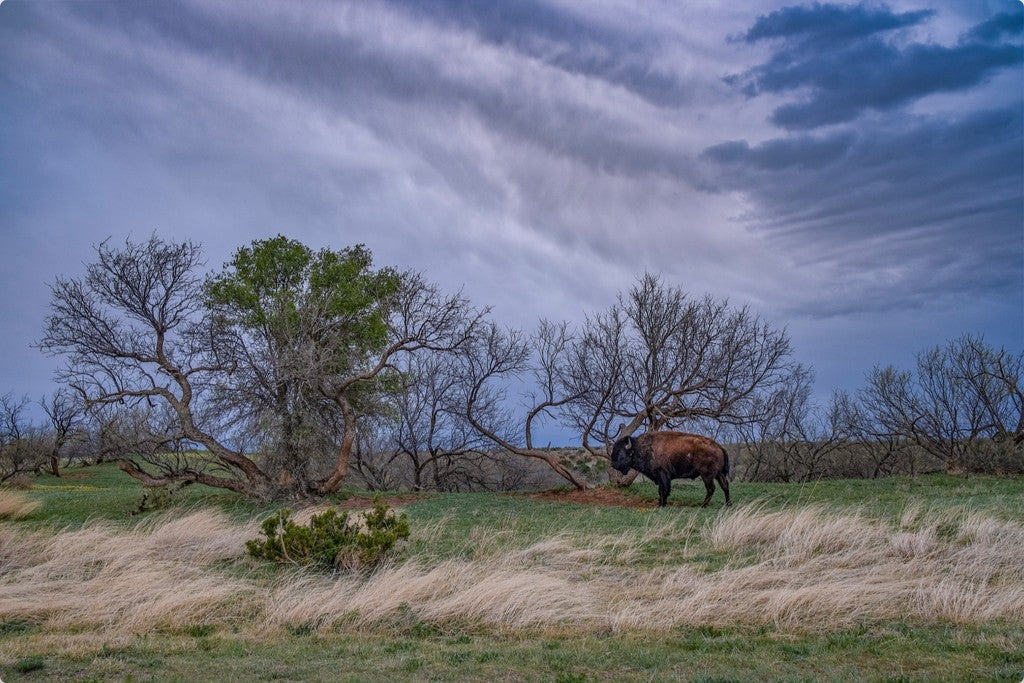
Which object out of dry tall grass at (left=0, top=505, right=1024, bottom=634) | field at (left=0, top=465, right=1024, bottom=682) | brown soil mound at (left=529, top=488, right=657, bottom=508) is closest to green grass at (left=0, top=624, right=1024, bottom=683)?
field at (left=0, top=465, right=1024, bottom=682)

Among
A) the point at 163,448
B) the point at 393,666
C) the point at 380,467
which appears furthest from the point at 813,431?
the point at 393,666

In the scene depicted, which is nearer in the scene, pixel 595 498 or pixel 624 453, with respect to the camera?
pixel 624 453

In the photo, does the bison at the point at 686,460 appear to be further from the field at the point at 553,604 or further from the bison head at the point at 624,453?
the field at the point at 553,604

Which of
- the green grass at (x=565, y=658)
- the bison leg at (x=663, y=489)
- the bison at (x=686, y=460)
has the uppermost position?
the bison at (x=686, y=460)

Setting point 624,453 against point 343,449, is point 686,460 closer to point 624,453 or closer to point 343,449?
point 624,453

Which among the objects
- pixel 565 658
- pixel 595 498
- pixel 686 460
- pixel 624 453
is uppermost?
pixel 624 453

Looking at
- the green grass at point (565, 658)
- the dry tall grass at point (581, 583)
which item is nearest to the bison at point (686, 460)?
the dry tall grass at point (581, 583)

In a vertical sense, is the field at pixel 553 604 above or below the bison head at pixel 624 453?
below

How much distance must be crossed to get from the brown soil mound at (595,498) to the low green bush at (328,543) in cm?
948

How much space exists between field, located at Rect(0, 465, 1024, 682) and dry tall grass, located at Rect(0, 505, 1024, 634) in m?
0.03

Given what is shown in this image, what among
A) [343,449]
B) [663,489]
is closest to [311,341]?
[343,449]

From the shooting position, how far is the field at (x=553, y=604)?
7090 millimetres

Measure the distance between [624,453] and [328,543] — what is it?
11.2 m

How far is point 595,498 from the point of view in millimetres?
21922
